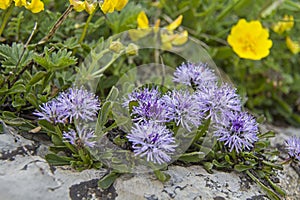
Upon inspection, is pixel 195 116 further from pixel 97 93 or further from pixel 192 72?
pixel 97 93

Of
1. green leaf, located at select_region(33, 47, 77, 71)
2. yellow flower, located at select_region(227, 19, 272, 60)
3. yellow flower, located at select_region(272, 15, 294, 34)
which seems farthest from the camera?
yellow flower, located at select_region(272, 15, 294, 34)

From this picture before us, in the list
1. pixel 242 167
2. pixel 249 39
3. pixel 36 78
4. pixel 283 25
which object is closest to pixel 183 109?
pixel 242 167

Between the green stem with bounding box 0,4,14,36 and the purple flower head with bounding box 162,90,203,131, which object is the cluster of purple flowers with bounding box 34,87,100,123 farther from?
the green stem with bounding box 0,4,14,36

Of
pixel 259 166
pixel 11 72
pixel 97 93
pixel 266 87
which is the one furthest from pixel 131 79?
pixel 266 87

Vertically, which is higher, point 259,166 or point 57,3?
point 57,3

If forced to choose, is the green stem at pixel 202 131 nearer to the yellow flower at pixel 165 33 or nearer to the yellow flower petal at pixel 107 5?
the yellow flower petal at pixel 107 5

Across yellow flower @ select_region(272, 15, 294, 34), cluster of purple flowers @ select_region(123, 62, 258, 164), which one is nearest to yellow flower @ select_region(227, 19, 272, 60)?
yellow flower @ select_region(272, 15, 294, 34)

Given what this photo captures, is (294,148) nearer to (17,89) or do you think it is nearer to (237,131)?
(237,131)
